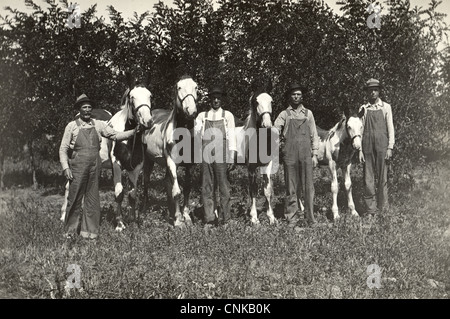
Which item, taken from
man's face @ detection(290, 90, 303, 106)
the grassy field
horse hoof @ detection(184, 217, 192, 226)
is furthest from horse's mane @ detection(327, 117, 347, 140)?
horse hoof @ detection(184, 217, 192, 226)

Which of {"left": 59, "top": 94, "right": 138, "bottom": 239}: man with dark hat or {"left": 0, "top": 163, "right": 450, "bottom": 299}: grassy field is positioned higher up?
{"left": 59, "top": 94, "right": 138, "bottom": 239}: man with dark hat

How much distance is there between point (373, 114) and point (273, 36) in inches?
113

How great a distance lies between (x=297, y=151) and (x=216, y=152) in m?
1.40

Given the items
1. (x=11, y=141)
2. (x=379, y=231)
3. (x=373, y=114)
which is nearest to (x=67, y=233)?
(x=379, y=231)

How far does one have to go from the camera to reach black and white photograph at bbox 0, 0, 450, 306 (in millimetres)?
5371

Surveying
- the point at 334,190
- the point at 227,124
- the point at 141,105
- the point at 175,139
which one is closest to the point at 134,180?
the point at 175,139

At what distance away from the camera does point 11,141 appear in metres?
12.3

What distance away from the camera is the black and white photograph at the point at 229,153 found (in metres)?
5.37

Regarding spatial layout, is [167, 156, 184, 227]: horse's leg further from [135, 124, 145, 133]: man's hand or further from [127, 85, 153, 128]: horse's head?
[127, 85, 153, 128]: horse's head

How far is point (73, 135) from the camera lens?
692 centimetres

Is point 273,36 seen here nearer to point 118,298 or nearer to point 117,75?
point 117,75

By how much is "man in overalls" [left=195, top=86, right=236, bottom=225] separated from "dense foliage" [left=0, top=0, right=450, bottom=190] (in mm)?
2397

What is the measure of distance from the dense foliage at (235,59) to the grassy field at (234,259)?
8.96 feet

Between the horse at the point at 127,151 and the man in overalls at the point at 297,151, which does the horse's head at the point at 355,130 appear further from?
the horse at the point at 127,151
